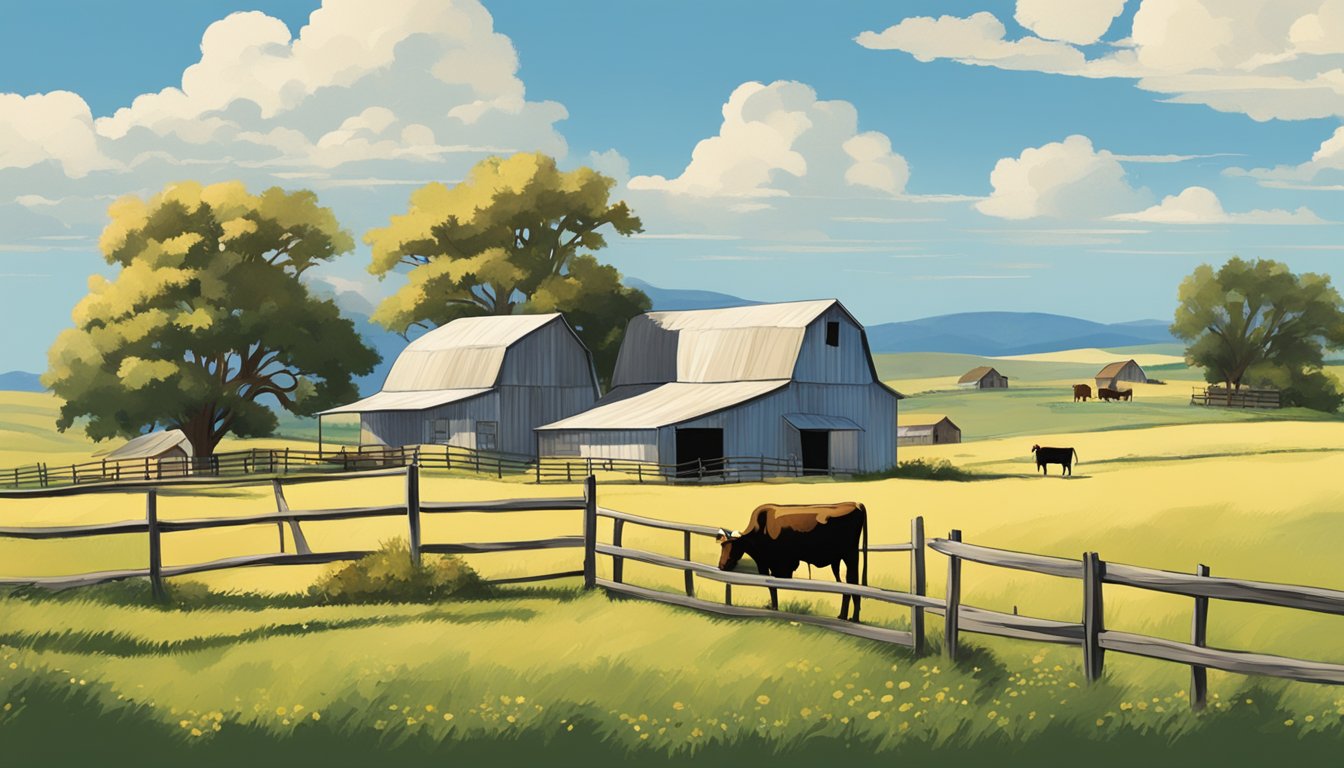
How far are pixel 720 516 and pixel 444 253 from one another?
39.4 meters

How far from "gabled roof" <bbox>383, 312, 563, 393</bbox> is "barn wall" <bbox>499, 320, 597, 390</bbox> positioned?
1.26 feet

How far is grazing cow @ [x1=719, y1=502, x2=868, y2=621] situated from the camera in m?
16.2

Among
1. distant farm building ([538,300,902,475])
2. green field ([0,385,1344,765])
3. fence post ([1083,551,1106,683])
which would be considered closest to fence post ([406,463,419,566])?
green field ([0,385,1344,765])

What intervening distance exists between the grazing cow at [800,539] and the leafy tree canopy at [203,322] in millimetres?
44122

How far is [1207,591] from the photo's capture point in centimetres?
1089

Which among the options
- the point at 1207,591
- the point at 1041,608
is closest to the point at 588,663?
the point at 1207,591

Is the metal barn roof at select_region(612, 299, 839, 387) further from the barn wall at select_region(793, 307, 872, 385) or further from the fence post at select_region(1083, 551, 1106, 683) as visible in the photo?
the fence post at select_region(1083, 551, 1106, 683)

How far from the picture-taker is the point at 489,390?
52.8m

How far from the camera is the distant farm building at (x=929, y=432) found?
8569 centimetres

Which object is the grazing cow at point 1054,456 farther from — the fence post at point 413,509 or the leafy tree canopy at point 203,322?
the fence post at point 413,509

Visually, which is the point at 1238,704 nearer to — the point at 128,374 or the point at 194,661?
the point at 194,661

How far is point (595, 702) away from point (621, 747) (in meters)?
1.14

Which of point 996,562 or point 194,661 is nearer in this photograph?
point 996,562

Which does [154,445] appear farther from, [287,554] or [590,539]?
[590,539]
